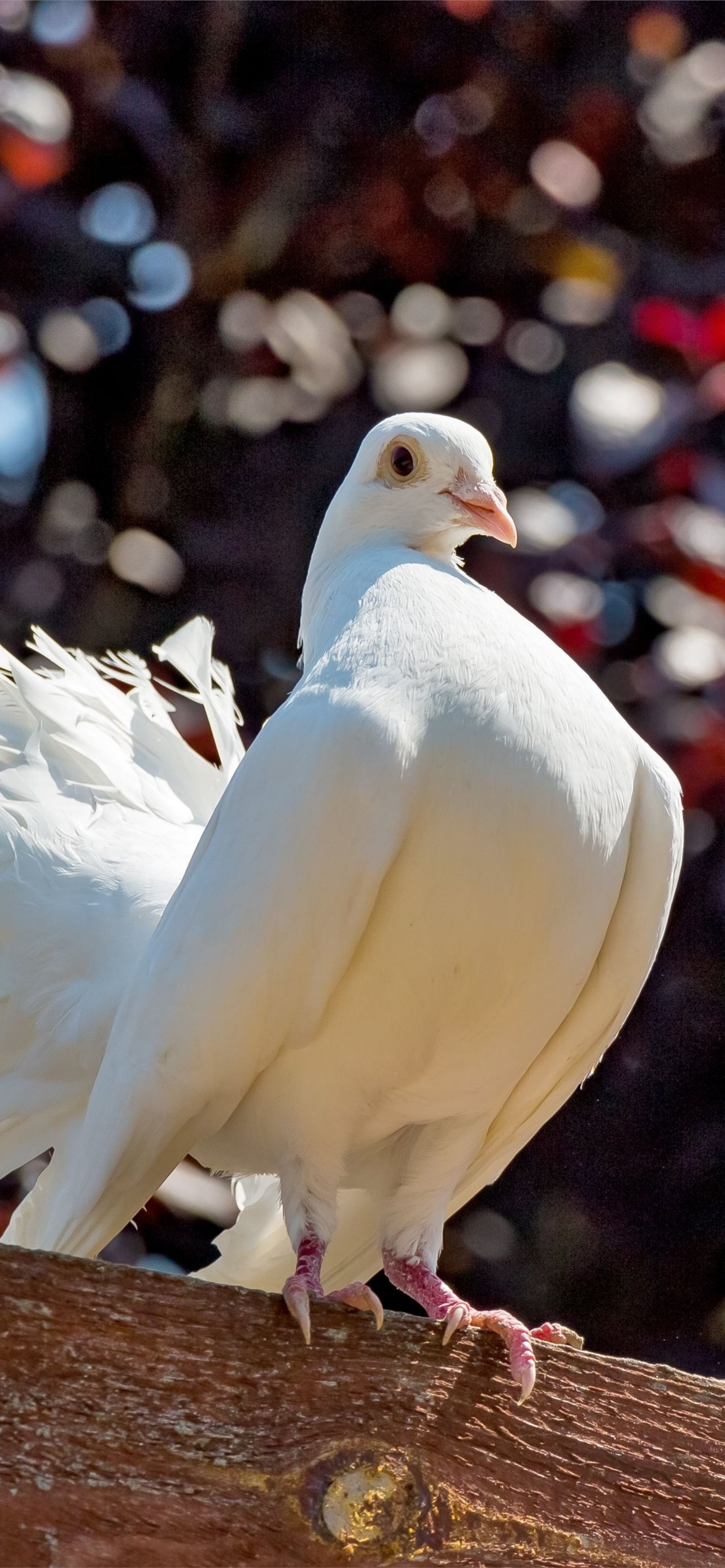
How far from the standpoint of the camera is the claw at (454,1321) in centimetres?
238

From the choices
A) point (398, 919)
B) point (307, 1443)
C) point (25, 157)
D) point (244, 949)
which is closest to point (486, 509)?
point (398, 919)

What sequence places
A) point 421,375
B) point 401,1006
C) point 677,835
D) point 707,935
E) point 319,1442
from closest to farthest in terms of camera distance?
point 319,1442, point 401,1006, point 677,835, point 707,935, point 421,375

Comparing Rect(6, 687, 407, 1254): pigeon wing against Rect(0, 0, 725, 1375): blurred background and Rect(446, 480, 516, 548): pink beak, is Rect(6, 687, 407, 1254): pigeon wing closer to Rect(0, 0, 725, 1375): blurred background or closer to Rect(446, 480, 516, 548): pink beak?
Rect(446, 480, 516, 548): pink beak

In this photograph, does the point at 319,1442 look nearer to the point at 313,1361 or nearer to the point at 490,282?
the point at 313,1361

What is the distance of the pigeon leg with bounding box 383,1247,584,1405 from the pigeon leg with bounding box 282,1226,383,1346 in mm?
118

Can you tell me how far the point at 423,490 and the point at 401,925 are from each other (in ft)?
2.59

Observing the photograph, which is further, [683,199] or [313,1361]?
[683,199]

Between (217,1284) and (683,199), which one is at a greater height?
(683,199)

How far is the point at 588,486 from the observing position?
3.89 m

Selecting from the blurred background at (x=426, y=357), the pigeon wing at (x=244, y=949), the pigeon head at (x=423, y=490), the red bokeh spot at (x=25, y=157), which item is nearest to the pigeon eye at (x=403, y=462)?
the pigeon head at (x=423, y=490)

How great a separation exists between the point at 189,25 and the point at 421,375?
1028 mm

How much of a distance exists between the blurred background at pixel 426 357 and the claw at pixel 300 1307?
54.9 inches

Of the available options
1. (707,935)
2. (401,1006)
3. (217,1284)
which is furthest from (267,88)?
(217,1284)

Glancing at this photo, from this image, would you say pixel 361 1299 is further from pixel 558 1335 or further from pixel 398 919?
pixel 398 919
